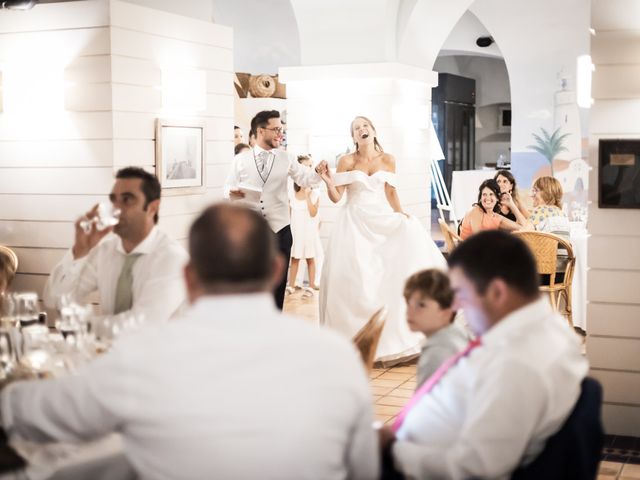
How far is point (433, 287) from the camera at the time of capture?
10.1 ft

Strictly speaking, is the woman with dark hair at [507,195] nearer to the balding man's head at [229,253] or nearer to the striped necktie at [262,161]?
the striped necktie at [262,161]

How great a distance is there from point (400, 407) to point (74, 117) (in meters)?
2.75

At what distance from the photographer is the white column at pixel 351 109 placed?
30.2ft

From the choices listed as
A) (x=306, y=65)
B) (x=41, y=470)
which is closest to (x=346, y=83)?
(x=306, y=65)

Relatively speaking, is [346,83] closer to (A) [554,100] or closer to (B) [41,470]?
(A) [554,100]

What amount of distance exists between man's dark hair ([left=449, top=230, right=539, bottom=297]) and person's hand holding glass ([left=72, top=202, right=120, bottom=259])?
6.10ft

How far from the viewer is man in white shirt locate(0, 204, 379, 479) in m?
1.86

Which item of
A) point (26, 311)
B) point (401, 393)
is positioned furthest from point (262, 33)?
point (26, 311)

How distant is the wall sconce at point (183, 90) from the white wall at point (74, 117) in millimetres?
74

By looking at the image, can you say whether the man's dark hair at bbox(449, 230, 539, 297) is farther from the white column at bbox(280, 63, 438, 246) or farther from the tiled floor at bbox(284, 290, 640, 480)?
the white column at bbox(280, 63, 438, 246)

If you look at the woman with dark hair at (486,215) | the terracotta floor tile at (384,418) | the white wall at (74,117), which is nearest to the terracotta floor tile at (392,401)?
the terracotta floor tile at (384,418)

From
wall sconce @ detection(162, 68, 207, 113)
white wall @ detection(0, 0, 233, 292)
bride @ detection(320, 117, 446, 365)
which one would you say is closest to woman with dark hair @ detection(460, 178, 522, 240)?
bride @ detection(320, 117, 446, 365)

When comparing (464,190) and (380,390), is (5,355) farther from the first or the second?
(464,190)

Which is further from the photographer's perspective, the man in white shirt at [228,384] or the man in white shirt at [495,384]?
the man in white shirt at [495,384]
